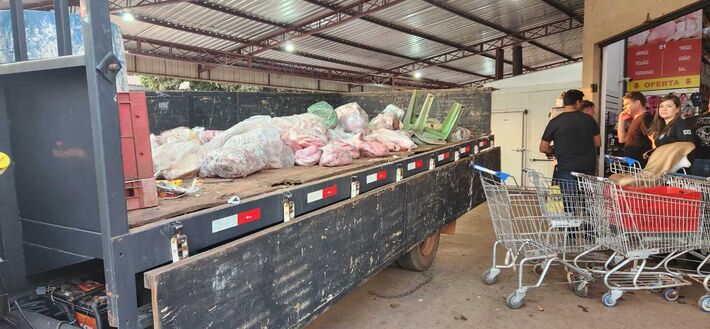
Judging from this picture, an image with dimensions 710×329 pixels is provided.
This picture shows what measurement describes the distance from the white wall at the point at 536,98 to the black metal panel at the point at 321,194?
6.79m

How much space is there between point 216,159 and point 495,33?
493 inches

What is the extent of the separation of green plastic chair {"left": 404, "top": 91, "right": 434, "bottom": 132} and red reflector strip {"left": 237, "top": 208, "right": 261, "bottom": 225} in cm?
286

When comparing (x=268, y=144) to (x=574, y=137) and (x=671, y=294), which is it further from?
(x=671, y=294)

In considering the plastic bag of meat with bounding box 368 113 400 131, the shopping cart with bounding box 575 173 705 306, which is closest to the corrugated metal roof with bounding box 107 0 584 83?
the plastic bag of meat with bounding box 368 113 400 131

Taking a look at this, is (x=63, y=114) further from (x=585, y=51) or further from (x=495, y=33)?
(x=495, y=33)

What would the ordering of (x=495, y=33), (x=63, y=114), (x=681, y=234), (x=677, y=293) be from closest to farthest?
(x=63, y=114), (x=681, y=234), (x=677, y=293), (x=495, y=33)

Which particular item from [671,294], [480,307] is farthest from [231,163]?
[671,294]

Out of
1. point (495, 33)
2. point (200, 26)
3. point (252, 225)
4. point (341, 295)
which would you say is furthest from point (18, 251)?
point (495, 33)

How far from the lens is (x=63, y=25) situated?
150 cm

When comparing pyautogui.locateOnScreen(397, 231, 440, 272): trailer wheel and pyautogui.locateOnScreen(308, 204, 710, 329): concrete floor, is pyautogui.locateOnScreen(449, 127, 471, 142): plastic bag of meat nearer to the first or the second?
pyautogui.locateOnScreen(397, 231, 440, 272): trailer wheel

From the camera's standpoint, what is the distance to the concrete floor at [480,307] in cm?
323

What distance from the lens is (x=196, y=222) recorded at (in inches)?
60.8

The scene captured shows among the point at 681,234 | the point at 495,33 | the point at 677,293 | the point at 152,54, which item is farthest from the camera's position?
the point at 495,33

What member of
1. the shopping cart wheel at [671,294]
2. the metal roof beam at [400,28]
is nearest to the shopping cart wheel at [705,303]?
the shopping cart wheel at [671,294]
